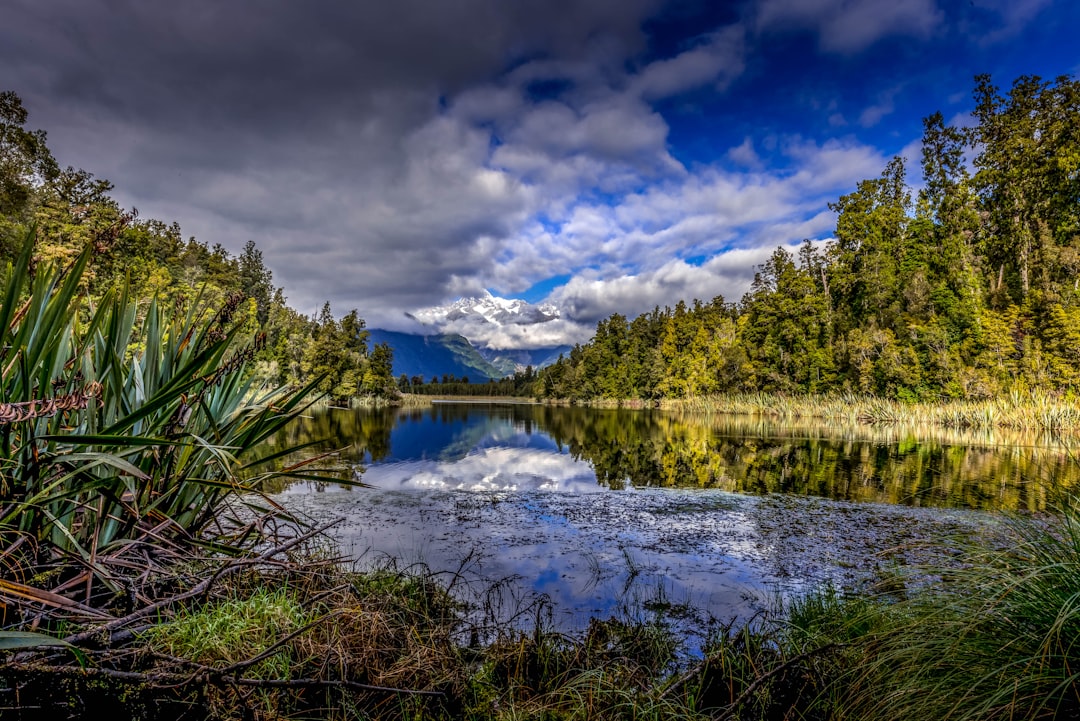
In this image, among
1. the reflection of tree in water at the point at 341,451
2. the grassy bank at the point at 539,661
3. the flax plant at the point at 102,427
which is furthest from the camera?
the reflection of tree in water at the point at 341,451

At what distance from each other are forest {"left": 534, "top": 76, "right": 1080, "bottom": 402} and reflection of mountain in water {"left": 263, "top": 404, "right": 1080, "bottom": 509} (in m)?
7.11

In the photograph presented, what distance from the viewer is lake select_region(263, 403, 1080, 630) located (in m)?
5.21

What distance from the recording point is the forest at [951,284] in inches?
1040

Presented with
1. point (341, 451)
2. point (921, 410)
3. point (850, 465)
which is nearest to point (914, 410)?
point (921, 410)

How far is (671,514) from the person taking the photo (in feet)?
28.7

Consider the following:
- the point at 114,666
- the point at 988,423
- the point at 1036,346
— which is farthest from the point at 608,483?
the point at 1036,346

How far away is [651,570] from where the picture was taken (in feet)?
19.0

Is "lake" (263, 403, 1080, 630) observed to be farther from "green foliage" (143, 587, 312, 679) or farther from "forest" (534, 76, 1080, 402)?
"forest" (534, 76, 1080, 402)

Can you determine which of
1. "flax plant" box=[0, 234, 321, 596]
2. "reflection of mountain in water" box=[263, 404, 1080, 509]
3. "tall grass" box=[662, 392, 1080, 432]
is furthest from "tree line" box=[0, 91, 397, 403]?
"tall grass" box=[662, 392, 1080, 432]

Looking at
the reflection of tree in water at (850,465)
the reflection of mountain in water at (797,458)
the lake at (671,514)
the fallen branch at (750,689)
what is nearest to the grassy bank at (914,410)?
the reflection of mountain in water at (797,458)

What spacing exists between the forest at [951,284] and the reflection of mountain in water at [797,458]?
23.3 feet

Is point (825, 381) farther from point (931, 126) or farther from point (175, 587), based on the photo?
point (175, 587)

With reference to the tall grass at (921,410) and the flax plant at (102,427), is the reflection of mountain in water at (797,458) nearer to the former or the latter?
the tall grass at (921,410)

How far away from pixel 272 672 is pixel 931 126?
49.2 m
